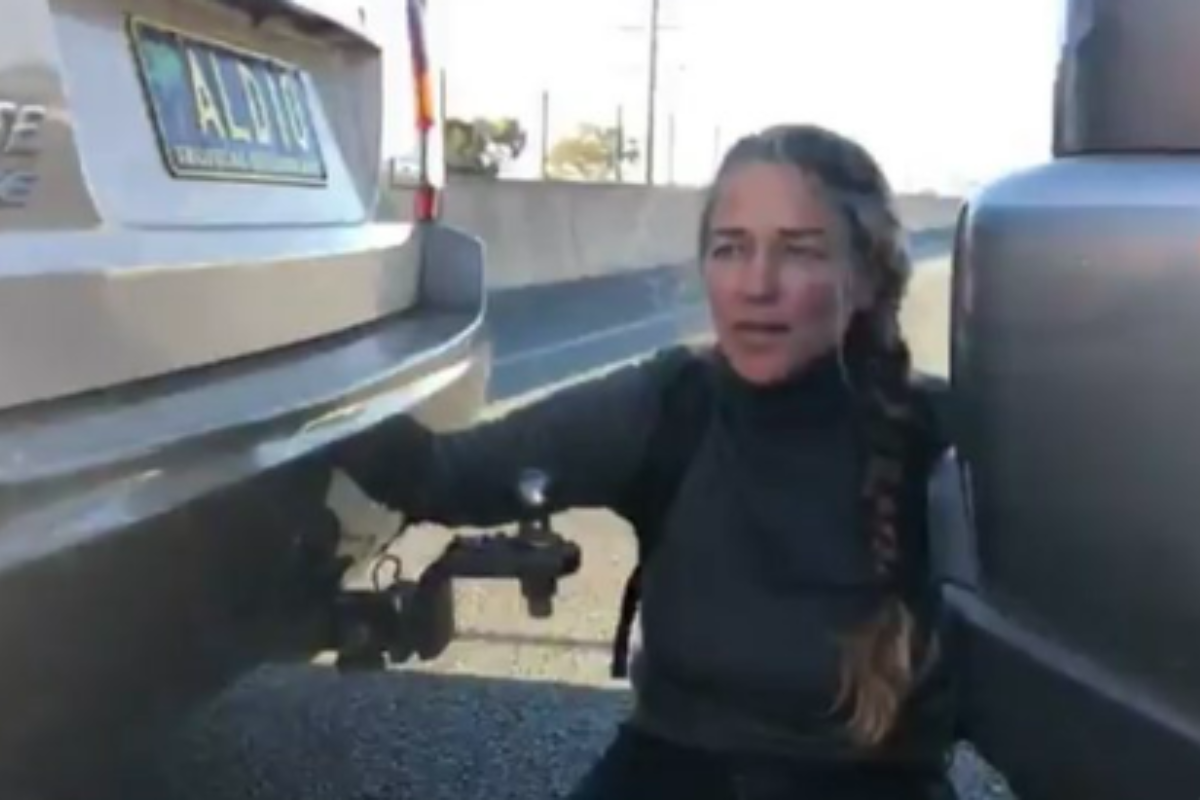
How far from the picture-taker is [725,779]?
2768 millimetres

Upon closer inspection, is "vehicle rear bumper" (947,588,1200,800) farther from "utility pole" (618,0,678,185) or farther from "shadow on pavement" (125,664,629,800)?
"utility pole" (618,0,678,185)

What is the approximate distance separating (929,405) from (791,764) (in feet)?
1.47

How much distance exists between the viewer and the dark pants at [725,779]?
274cm

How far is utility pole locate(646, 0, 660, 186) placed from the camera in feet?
74.0

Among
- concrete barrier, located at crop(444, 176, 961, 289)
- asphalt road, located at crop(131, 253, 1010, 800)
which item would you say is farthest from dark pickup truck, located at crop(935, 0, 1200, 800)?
concrete barrier, located at crop(444, 176, 961, 289)

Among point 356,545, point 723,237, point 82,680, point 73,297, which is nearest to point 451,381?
point 356,545

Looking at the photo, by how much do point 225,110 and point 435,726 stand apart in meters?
1.90

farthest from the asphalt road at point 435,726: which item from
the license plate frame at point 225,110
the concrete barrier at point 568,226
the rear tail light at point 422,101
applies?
the concrete barrier at point 568,226

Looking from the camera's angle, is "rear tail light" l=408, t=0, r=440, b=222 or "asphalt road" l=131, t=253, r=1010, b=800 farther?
"asphalt road" l=131, t=253, r=1010, b=800

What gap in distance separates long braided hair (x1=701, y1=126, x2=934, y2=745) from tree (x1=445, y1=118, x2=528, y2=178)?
1468cm

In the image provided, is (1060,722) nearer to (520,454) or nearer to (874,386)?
(874,386)

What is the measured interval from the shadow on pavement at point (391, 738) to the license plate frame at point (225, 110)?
100 centimetres

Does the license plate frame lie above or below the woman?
above

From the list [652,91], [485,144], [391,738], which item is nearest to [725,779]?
[391,738]
